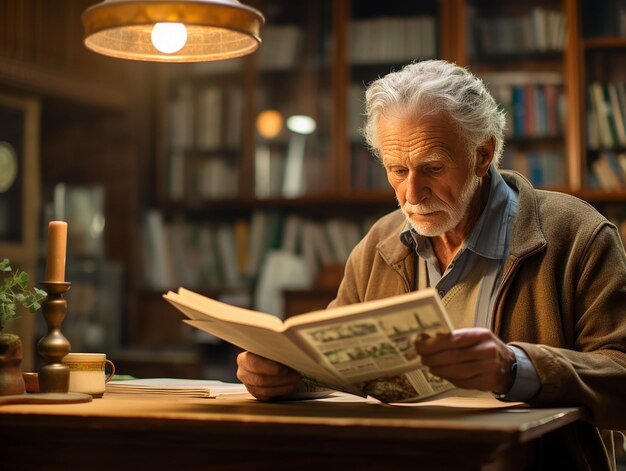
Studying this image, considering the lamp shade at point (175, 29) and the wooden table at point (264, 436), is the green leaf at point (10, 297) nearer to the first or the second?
the wooden table at point (264, 436)

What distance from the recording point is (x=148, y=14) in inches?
74.2

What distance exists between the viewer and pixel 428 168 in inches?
84.3

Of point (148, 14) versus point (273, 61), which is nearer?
point (148, 14)

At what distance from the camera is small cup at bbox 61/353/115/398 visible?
188 centimetres

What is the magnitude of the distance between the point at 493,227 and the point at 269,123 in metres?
3.49

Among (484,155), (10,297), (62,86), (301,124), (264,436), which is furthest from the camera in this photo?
(301,124)

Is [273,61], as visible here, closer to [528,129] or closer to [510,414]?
[528,129]

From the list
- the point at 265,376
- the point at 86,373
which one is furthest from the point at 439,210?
the point at 86,373

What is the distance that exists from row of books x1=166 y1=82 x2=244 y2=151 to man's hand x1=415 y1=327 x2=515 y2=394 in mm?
4166

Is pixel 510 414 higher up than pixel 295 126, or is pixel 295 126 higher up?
pixel 295 126

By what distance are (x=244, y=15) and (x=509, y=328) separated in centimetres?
82

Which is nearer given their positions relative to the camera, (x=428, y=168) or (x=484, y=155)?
(x=428, y=168)

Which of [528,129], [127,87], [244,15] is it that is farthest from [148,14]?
[127,87]

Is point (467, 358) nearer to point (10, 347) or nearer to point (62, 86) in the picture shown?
point (10, 347)
